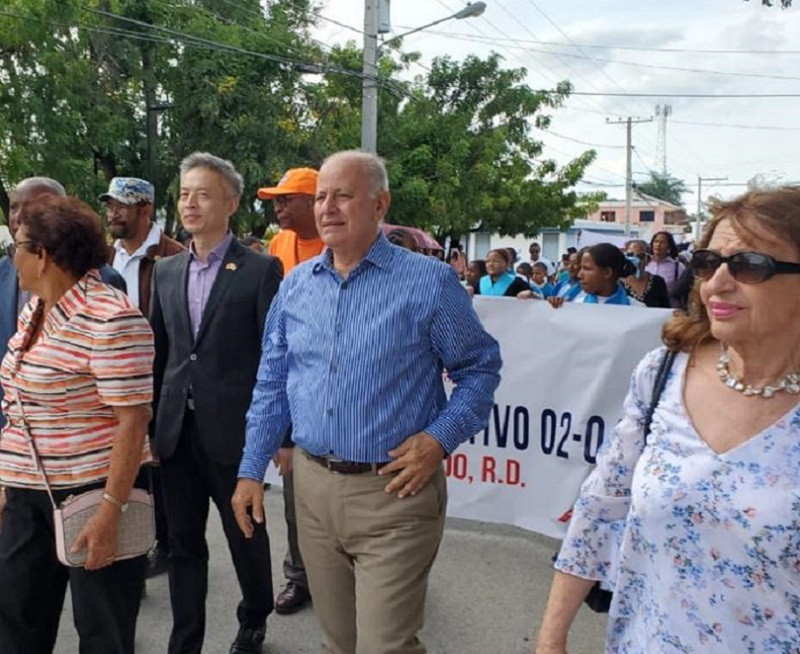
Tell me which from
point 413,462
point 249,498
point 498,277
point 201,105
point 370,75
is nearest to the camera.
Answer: point 413,462

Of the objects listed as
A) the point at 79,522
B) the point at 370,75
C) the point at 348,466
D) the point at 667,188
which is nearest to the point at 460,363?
the point at 348,466

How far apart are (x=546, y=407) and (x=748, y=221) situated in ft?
10.1

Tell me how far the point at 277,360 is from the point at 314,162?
668 inches

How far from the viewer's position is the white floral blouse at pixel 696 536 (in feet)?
5.09

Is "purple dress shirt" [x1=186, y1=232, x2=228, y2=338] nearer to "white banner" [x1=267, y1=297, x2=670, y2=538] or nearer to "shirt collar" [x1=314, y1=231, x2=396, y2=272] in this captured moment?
"shirt collar" [x1=314, y1=231, x2=396, y2=272]

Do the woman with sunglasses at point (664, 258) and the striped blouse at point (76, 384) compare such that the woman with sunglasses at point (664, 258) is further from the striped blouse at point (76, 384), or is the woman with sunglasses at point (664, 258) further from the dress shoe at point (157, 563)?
the striped blouse at point (76, 384)

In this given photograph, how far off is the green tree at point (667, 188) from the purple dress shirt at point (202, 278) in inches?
4215

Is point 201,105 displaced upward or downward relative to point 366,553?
upward

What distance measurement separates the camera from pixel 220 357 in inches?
127

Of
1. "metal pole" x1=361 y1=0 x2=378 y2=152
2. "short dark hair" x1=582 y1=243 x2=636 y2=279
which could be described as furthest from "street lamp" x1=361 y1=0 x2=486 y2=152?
"short dark hair" x1=582 y1=243 x2=636 y2=279

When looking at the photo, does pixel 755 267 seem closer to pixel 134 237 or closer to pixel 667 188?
pixel 134 237

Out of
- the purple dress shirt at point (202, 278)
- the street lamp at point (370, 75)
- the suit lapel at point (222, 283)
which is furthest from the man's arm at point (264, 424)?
the street lamp at point (370, 75)

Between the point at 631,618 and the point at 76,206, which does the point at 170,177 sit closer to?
the point at 76,206

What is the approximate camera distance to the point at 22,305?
132 inches
